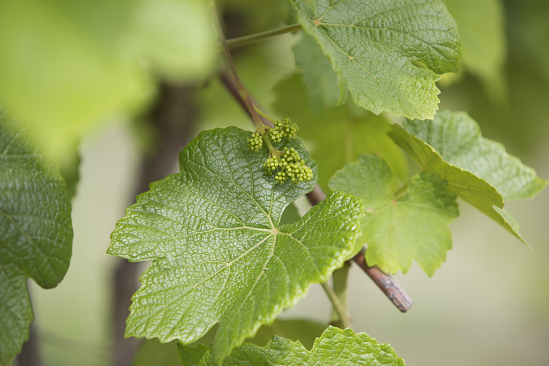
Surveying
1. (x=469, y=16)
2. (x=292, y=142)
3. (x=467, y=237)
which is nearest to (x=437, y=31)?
(x=292, y=142)

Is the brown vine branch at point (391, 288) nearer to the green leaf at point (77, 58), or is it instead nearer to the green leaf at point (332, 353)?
the green leaf at point (332, 353)

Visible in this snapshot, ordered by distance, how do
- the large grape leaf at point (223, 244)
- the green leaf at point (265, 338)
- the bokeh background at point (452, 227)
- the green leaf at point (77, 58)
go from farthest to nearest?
1. the bokeh background at point (452, 227)
2. the green leaf at point (265, 338)
3. the large grape leaf at point (223, 244)
4. the green leaf at point (77, 58)

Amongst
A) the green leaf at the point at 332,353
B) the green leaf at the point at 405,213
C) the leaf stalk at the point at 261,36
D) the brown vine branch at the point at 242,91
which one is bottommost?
the green leaf at the point at 332,353

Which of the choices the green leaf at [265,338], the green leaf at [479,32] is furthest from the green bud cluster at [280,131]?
the green leaf at [479,32]

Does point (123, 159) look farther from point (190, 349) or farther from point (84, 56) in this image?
point (84, 56)

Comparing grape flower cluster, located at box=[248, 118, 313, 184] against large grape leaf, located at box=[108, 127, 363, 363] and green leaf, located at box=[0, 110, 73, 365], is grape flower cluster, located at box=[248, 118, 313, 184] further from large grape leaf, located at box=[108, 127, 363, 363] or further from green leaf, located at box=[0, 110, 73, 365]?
green leaf, located at box=[0, 110, 73, 365]

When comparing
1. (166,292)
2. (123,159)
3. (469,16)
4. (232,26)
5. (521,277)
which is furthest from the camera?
(521,277)
